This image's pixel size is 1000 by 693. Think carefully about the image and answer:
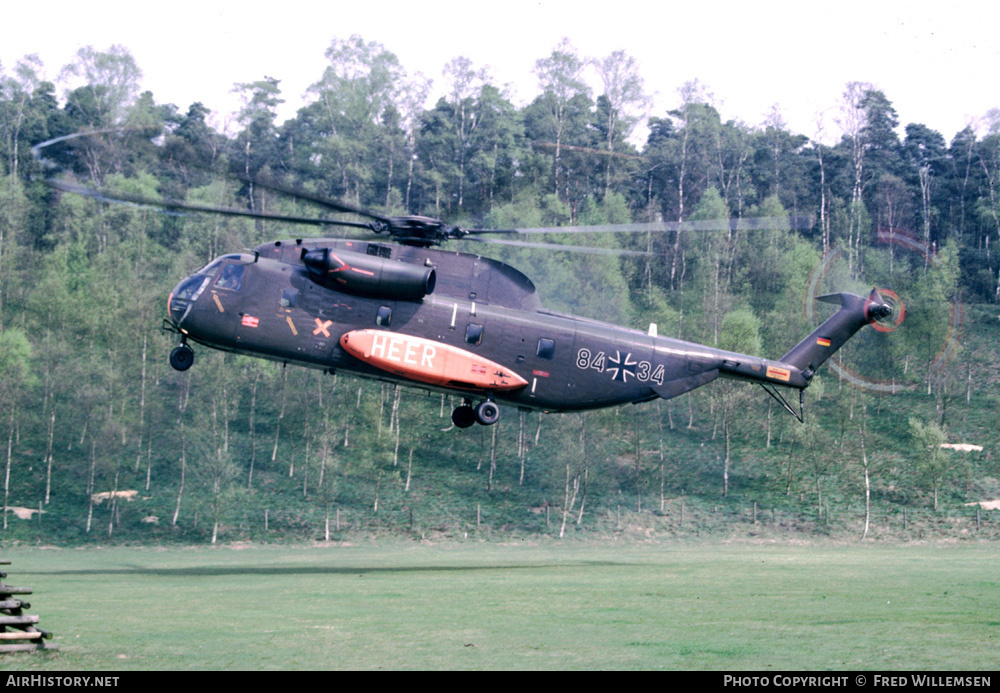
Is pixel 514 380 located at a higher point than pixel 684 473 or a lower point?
higher

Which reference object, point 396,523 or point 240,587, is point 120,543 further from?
point 240,587

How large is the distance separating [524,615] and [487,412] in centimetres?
885

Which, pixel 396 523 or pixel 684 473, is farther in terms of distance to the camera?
pixel 684 473

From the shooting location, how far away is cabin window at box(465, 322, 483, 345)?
29500 mm

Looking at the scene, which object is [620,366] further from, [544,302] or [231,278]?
[544,302]

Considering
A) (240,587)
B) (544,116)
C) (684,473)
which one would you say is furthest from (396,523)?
(544,116)

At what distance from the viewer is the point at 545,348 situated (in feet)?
98.9

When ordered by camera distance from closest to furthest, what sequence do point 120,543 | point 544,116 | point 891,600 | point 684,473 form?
point 891,600
point 120,543
point 684,473
point 544,116

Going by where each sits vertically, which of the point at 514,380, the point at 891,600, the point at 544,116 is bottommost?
the point at 891,600

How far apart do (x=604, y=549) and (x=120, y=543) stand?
28758 mm

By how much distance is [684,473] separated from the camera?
67375 mm

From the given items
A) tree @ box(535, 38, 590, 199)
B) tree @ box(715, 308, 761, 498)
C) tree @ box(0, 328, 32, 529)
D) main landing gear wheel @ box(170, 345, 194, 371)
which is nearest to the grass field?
main landing gear wheel @ box(170, 345, 194, 371)

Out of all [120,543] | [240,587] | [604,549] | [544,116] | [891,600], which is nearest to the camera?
[891,600]

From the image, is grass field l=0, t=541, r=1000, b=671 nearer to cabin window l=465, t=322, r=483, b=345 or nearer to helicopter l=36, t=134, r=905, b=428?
helicopter l=36, t=134, r=905, b=428
